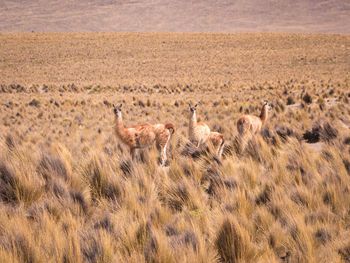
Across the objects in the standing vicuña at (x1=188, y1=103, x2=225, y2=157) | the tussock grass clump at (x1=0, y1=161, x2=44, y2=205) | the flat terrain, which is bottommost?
the flat terrain

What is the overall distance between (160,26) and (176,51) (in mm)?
147721

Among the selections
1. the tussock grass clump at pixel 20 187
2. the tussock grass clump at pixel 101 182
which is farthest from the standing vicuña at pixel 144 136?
the tussock grass clump at pixel 20 187

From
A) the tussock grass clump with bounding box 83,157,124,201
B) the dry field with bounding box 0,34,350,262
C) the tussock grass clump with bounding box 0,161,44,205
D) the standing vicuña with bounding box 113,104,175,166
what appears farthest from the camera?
the standing vicuña with bounding box 113,104,175,166

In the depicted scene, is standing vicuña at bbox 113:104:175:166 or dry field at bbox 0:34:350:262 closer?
dry field at bbox 0:34:350:262

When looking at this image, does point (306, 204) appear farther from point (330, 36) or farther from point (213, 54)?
point (330, 36)

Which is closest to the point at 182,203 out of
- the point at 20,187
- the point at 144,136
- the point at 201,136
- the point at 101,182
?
the point at 101,182

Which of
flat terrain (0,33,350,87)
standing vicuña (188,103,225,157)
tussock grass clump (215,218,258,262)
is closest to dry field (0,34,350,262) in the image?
tussock grass clump (215,218,258,262)

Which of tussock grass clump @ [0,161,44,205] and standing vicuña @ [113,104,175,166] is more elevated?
tussock grass clump @ [0,161,44,205]

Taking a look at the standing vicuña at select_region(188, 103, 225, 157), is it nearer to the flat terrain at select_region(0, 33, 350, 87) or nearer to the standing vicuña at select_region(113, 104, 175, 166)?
the standing vicuña at select_region(113, 104, 175, 166)

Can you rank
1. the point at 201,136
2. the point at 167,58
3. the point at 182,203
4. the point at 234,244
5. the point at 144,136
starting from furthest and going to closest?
the point at 167,58 < the point at 201,136 < the point at 144,136 < the point at 182,203 < the point at 234,244

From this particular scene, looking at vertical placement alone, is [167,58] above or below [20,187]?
below

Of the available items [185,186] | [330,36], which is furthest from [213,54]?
[185,186]

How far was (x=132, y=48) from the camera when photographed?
193 feet

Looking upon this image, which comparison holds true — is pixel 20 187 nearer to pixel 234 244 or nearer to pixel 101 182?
pixel 101 182
